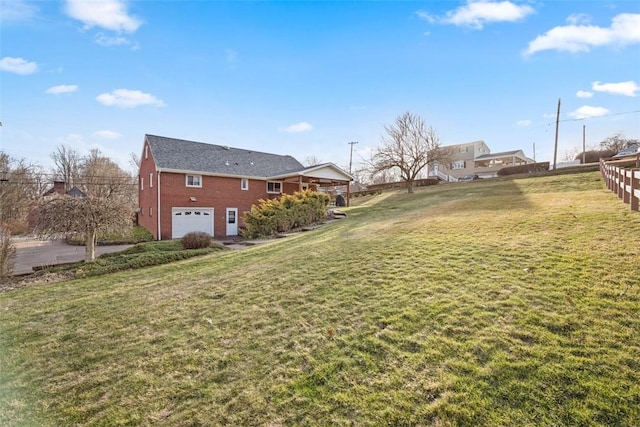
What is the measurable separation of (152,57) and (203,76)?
14.5ft

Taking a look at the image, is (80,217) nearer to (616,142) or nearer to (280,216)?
(280,216)

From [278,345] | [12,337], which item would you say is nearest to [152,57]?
[12,337]

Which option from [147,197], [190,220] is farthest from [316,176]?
[147,197]

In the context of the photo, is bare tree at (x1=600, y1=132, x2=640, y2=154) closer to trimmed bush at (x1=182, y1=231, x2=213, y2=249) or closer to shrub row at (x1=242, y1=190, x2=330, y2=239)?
shrub row at (x1=242, y1=190, x2=330, y2=239)

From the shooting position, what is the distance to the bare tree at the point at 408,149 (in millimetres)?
27500

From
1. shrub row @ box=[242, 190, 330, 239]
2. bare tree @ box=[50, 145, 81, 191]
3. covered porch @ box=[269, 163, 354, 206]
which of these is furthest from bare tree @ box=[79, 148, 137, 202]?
shrub row @ box=[242, 190, 330, 239]

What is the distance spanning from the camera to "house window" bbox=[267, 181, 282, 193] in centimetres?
2488

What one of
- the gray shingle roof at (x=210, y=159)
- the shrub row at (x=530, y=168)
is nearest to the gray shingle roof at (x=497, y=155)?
the shrub row at (x=530, y=168)

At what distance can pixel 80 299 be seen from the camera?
6.78m

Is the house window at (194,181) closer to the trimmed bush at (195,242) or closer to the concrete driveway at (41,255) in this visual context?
the concrete driveway at (41,255)

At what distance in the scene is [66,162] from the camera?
1671 inches

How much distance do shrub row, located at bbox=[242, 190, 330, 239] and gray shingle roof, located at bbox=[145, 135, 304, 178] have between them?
6.52 meters

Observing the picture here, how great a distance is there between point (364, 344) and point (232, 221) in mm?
20580

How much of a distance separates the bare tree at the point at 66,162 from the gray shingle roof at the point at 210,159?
29.0 meters
